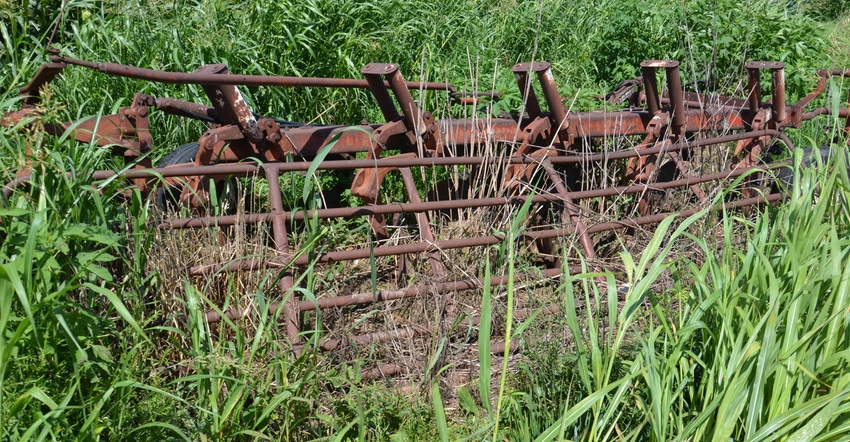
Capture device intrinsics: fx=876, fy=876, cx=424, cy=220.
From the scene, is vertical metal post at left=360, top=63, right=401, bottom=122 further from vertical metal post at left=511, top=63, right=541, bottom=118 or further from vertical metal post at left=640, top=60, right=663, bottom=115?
vertical metal post at left=640, top=60, right=663, bottom=115

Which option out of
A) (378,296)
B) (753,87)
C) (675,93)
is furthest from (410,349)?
(753,87)

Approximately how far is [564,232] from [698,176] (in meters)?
1.28

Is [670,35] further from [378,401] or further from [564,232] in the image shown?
[378,401]

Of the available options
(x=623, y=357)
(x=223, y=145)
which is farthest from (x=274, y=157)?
(x=623, y=357)

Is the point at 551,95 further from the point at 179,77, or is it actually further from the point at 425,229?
the point at 179,77

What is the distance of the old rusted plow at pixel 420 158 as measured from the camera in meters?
3.90

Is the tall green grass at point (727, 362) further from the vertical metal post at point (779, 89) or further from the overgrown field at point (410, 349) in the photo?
the vertical metal post at point (779, 89)

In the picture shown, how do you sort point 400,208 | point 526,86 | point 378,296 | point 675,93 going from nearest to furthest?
point 378,296, point 400,208, point 526,86, point 675,93

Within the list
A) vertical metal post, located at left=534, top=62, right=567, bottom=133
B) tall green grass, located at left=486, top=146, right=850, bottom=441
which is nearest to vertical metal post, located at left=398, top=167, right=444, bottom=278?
tall green grass, located at left=486, top=146, right=850, bottom=441

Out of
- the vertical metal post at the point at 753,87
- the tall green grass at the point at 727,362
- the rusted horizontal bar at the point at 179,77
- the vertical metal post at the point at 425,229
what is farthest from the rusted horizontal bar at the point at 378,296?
the vertical metal post at the point at 753,87

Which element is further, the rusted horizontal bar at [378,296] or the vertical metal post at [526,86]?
the vertical metal post at [526,86]

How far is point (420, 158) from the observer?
4484 millimetres

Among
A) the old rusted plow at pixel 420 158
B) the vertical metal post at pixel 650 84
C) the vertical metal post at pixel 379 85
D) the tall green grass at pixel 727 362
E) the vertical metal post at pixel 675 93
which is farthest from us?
the vertical metal post at pixel 650 84

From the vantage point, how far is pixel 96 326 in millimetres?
3021
